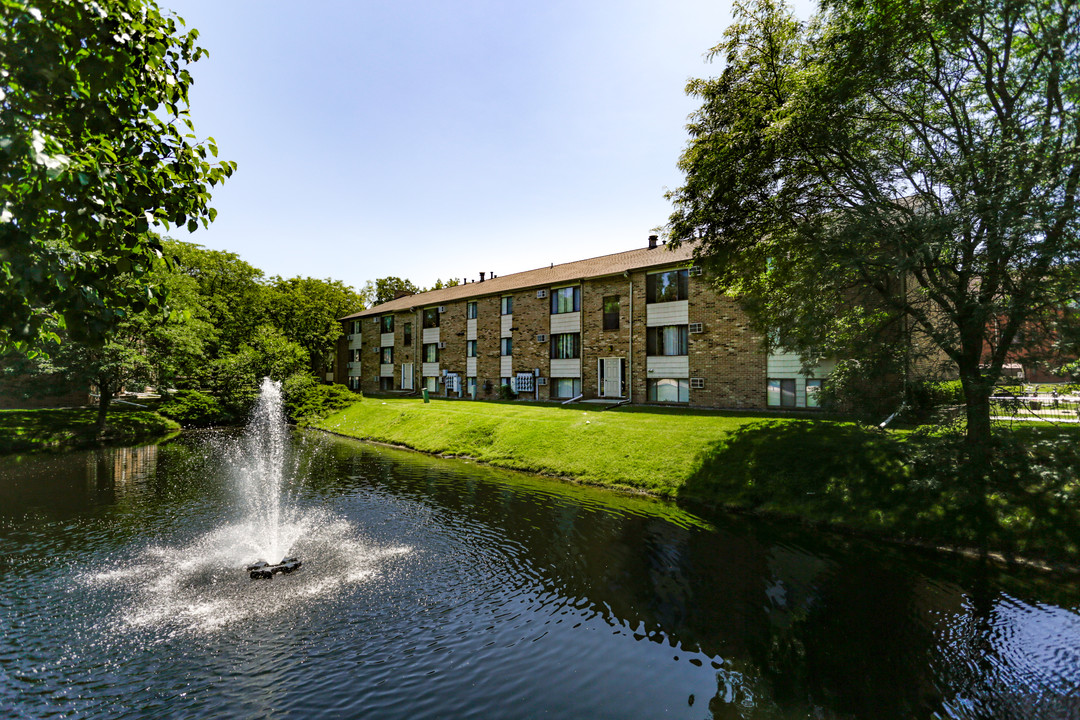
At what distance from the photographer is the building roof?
3006 centimetres

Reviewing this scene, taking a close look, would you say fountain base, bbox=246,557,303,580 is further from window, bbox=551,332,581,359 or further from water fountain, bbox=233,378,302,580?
window, bbox=551,332,581,359

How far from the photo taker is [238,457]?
78.1 feet

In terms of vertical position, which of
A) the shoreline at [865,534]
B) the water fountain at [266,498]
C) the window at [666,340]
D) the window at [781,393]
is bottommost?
the shoreline at [865,534]

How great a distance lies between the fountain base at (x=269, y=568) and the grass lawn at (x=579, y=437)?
10.5 metres

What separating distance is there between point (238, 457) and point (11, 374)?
52.7 feet

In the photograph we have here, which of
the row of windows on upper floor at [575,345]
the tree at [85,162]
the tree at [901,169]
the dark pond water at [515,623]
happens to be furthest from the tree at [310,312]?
the tree at [85,162]

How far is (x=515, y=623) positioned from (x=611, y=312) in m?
25.6

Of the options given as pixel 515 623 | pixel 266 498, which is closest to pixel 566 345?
pixel 266 498

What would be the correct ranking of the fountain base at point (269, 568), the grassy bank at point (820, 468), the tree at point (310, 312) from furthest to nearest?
the tree at point (310, 312), the grassy bank at point (820, 468), the fountain base at point (269, 568)

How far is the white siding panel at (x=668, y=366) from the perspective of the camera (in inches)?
1110

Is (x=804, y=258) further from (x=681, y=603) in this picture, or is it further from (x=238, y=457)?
(x=238, y=457)

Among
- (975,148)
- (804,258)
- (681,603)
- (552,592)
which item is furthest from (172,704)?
(975,148)

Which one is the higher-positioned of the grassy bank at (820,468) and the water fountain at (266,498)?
the grassy bank at (820,468)

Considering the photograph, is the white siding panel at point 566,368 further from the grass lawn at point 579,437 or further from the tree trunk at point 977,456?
the tree trunk at point 977,456
